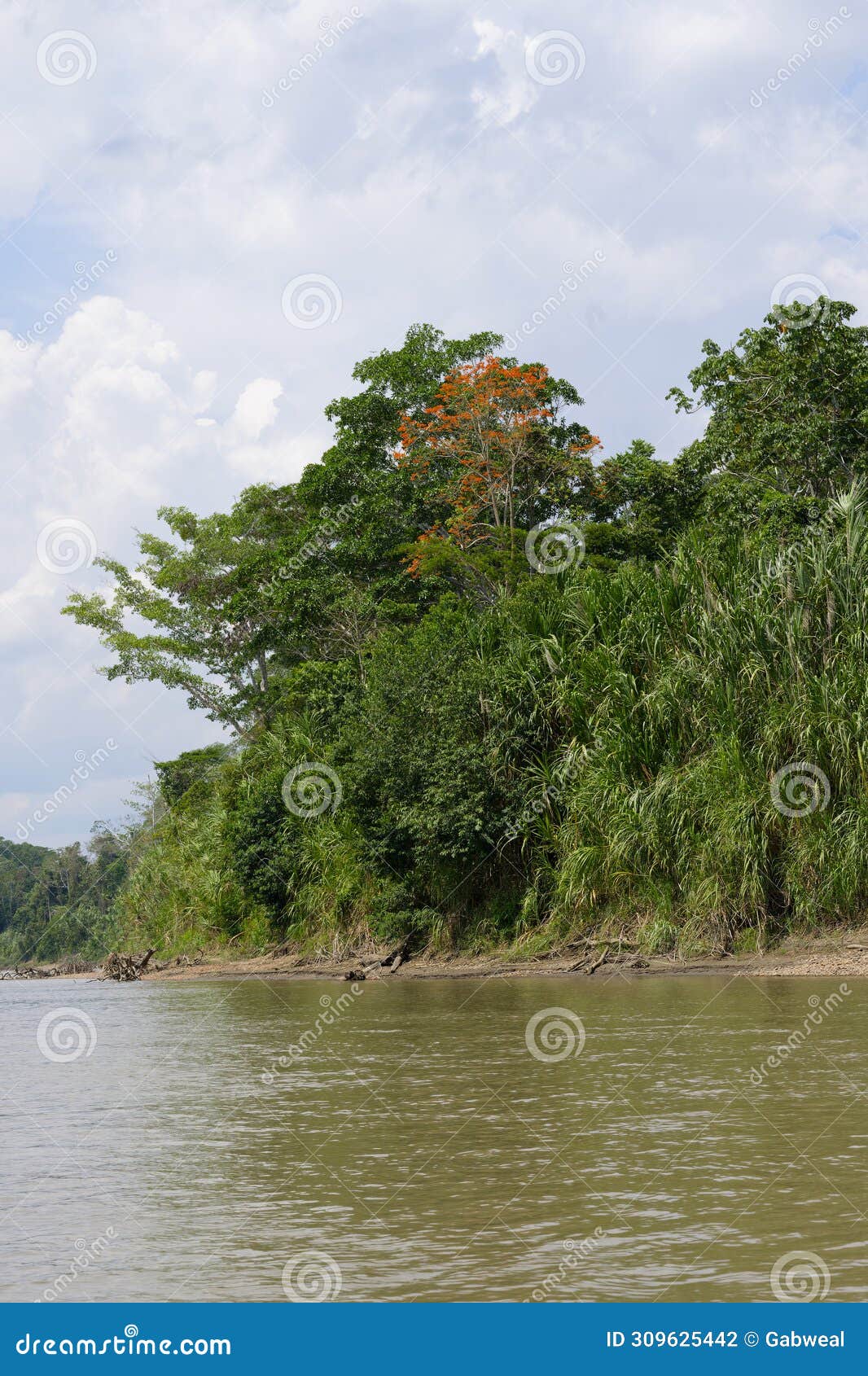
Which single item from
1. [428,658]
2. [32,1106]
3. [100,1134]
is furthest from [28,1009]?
[100,1134]

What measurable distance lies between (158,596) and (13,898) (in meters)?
58.1

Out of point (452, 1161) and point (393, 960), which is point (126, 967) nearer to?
point (393, 960)

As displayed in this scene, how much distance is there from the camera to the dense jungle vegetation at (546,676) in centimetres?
1772

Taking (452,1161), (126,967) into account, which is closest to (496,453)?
(126,967)

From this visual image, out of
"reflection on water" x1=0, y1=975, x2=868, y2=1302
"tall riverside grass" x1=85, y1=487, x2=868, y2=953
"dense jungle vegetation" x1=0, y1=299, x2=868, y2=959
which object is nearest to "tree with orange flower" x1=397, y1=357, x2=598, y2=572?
"dense jungle vegetation" x1=0, y1=299, x2=868, y2=959

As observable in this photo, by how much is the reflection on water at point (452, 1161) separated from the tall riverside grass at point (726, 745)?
428 centimetres

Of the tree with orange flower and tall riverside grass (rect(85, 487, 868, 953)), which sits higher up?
the tree with orange flower

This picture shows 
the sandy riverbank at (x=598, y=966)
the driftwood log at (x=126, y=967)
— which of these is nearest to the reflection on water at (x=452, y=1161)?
the sandy riverbank at (x=598, y=966)

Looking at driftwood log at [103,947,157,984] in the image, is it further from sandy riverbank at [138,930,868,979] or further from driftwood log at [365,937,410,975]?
driftwood log at [365,937,410,975]

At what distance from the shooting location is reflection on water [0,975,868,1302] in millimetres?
4875

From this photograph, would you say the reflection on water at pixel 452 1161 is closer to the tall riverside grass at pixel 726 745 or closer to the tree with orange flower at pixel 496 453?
the tall riverside grass at pixel 726 745

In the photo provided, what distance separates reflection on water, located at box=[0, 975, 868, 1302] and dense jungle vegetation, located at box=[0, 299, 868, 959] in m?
5.10

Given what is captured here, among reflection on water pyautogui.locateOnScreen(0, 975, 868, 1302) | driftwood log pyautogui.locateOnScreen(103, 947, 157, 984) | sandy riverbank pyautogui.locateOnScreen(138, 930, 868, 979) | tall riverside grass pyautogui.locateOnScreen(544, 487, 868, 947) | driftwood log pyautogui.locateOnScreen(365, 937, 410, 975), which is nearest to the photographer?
reflection on water pyautogui.locateOnScreen(0, 975, 868, 1302)
